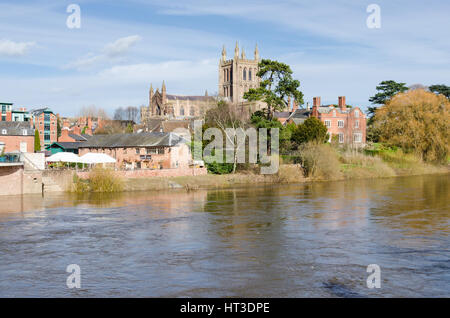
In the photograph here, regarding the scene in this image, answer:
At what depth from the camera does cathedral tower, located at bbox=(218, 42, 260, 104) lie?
182 meters

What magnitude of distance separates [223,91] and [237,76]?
1029 centimetres

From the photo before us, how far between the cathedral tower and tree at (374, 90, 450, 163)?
112041 millimetres

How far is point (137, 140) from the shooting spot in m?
59.6

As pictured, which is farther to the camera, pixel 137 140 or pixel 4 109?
pixel 4 109

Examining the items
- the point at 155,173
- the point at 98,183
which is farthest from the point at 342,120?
the point at 98,183

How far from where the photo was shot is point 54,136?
96.2m

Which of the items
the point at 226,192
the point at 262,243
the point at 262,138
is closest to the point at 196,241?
the point at 262,243

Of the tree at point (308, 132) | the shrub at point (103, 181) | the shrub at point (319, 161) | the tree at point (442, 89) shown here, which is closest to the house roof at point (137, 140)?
the shrub at point (103, 181)

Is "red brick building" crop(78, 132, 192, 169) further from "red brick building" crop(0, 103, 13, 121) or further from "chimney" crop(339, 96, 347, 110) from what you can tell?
"chimney" crop(339, 96, 347, 110)

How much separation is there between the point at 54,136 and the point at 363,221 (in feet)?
259

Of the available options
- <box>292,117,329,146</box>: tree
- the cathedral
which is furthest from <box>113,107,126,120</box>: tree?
<box>292,117,329,146</box>: tree

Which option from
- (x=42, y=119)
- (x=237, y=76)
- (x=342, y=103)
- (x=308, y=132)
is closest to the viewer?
(x=308, y=132)

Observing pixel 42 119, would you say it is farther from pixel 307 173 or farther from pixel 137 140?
pixel 307 173

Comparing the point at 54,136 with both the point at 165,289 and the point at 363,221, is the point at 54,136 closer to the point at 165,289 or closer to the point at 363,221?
the point at 363,221
